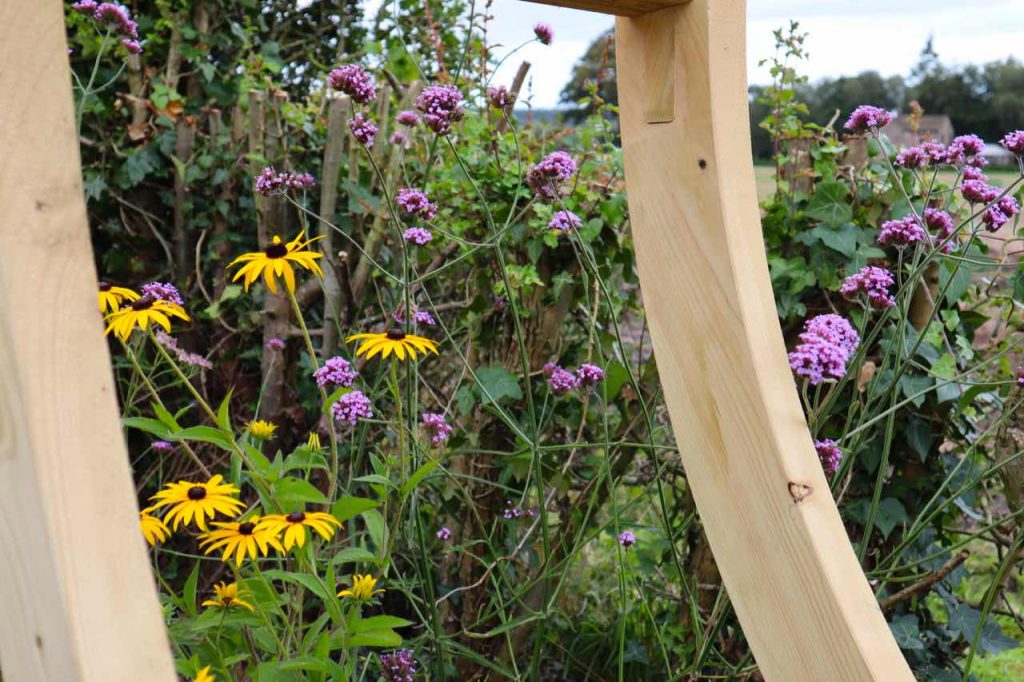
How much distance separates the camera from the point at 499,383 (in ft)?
6.45

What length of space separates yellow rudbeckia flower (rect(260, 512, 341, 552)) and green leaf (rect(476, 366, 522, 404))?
0.83 meters

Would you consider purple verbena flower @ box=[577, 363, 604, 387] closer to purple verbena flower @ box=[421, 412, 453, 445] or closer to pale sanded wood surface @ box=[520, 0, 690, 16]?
purple verbena flower @ box=[421, 412, 453, 445]

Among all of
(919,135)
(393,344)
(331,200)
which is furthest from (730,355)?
Result: (919,135)

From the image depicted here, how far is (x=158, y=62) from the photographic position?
292cm

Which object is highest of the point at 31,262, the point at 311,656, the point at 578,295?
the point at 31,262

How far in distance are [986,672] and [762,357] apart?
180 cm

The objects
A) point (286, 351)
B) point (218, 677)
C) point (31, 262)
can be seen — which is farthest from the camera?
point (286, 351)

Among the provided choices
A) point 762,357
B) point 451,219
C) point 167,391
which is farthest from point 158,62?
point 762,357

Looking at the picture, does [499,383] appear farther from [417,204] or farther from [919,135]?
[919,135]

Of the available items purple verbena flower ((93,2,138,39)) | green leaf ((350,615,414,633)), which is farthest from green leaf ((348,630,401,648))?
purple verbena flower ((93,2,138,39))

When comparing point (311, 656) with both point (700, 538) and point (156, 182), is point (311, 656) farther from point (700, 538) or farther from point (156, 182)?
point (156, 182)

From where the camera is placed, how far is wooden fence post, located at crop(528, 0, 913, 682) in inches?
36.9

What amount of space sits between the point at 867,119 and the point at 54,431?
131 cm

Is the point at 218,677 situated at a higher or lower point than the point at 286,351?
lower
